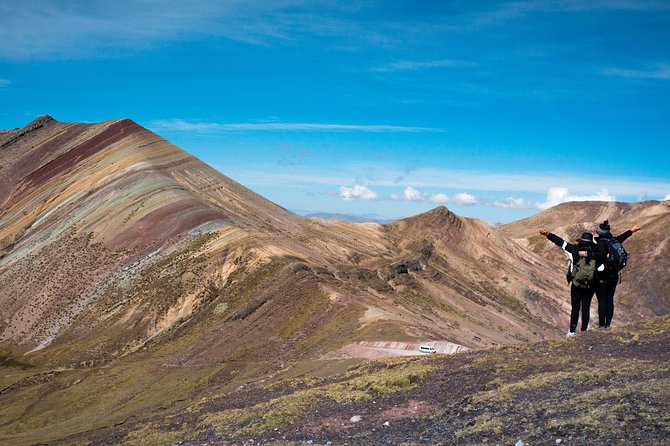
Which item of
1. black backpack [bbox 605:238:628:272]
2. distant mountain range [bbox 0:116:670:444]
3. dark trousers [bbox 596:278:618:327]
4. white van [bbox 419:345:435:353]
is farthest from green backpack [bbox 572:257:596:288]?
white van [bbox 419:345:435:353]

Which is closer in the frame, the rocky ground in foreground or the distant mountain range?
the rocky ground in foreground

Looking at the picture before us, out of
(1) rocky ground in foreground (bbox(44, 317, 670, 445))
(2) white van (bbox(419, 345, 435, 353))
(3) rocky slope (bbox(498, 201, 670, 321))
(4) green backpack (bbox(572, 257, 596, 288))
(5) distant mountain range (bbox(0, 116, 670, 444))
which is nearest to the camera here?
(1) rocky ground in foreground (bbox(44, 317, 670, 445))

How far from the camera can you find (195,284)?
191 ft

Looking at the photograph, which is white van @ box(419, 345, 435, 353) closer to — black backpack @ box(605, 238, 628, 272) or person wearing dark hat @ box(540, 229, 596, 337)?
person wearing dark hat @ box(540, 229, 596, 337)

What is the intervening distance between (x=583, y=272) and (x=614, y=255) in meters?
1.06

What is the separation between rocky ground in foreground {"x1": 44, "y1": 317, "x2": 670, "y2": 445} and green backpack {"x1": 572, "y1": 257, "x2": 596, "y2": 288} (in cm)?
208

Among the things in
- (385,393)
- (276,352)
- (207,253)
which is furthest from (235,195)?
(385,393)

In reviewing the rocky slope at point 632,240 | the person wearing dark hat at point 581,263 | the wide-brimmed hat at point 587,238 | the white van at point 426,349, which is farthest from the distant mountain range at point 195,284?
the wide-brimmed hat at point 587,238

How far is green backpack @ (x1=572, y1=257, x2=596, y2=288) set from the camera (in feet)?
63.1

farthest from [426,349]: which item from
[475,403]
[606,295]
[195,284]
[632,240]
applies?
[632,240]

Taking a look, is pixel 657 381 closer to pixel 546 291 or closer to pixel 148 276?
pixel 148 276

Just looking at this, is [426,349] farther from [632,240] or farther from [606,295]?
[632,240]

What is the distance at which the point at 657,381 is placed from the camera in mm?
14523

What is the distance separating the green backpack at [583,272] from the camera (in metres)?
19.2
